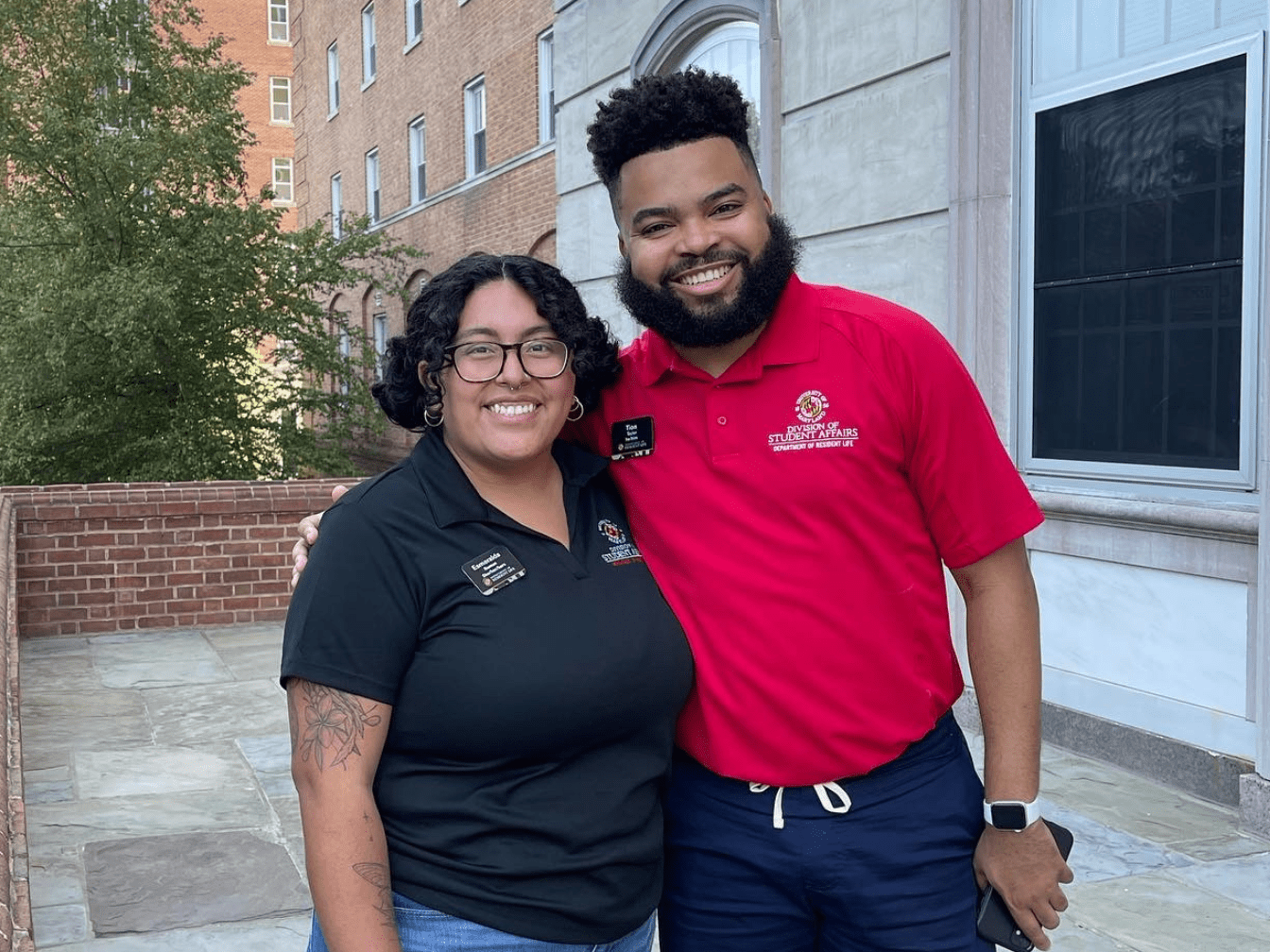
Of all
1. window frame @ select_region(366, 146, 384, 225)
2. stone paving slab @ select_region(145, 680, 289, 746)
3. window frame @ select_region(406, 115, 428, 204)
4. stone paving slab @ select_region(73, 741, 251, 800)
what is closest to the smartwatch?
stone paving slab @ select_region(73, 741, 251, 800)

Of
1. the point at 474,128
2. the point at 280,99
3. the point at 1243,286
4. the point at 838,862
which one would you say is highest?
the point at 280,99

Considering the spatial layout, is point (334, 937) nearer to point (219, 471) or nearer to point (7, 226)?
point (219, 471)

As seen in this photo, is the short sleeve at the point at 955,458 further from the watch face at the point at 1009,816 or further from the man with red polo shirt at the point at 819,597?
the watch face at the point at 1009,816

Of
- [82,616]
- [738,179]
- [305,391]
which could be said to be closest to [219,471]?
[305,391]

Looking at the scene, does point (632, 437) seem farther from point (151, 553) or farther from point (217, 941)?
point (151, 553)

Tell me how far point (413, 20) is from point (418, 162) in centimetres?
245

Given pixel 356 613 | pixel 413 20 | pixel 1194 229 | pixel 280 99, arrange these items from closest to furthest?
pixel 356 613
pixel 1194 229
pixel 413 20
pixel 280 99

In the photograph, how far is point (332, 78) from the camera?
2888 cm

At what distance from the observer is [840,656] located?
223 cm

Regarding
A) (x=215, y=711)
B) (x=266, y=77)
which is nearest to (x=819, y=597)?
(x=215, y=711)

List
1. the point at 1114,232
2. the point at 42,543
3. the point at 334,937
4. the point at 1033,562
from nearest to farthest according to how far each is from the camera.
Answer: the point at 334,937 → the point at 1114,232 → the point at 1033,562 → the point at 42,543

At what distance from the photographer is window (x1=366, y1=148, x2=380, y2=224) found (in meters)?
26.1

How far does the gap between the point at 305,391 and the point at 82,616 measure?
19.6ft

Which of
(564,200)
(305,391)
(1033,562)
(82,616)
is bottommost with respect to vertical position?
(82,616)
